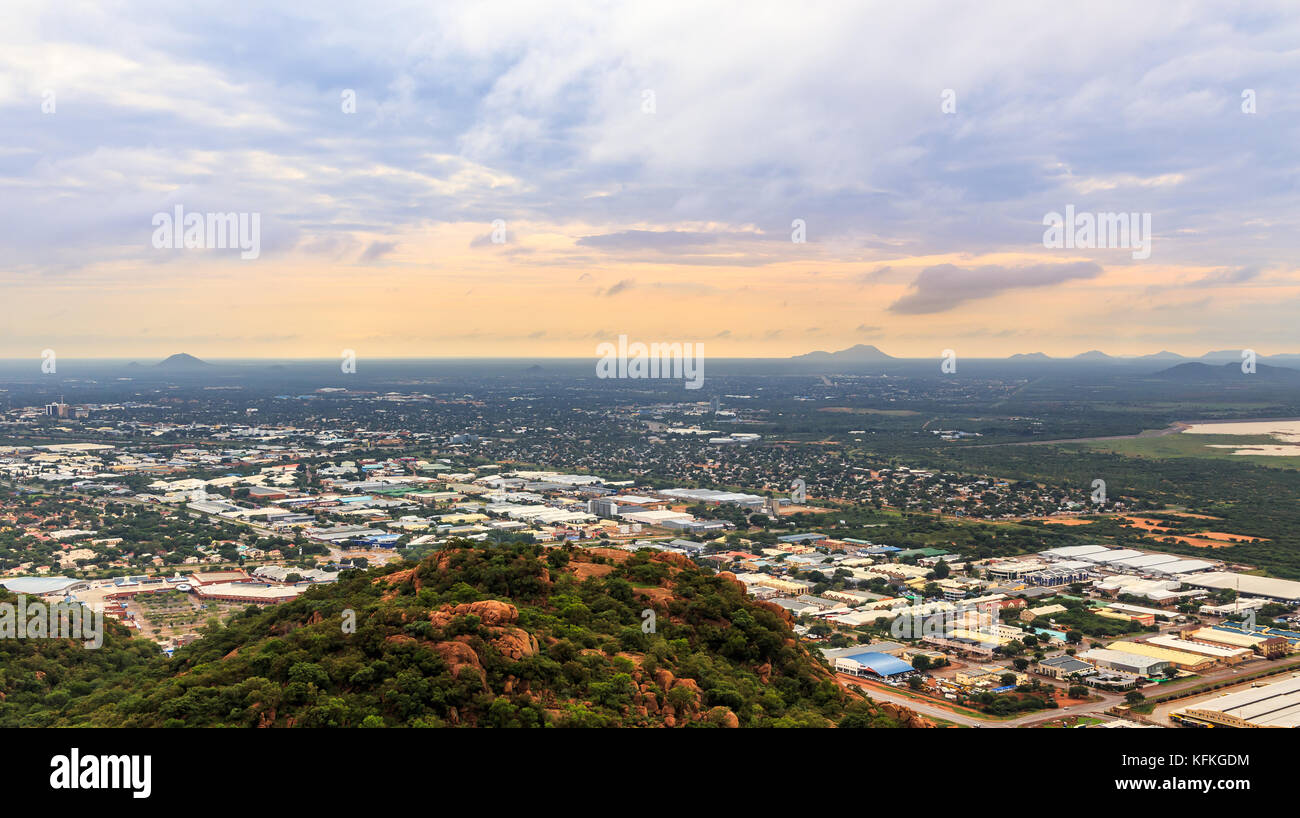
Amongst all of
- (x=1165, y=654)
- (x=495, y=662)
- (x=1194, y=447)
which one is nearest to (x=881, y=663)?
(x=1165, y=654)

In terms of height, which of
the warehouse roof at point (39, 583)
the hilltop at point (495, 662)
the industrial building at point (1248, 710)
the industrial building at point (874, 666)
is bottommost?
the industrial building at point (874, 666)

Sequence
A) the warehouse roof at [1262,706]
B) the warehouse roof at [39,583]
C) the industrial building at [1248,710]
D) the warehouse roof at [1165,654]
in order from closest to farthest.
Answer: the industrial building at [1248,710] < the warehouse roof at [1262,706] < the warehouse roof at [1165,654] < the warehouse roof at [39,583]

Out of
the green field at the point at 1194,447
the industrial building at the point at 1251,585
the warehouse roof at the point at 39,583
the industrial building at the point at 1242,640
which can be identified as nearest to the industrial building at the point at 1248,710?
the industrial building at the point at 1242,640

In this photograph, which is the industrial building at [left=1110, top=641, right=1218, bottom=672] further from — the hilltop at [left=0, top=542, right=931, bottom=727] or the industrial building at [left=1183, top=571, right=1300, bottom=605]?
the hilltop at [left=0, top=542, right=931, bottom=727]

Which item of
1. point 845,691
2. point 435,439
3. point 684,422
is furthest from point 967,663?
point 684,422

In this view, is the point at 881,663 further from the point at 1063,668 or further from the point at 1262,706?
the point at 1262,706

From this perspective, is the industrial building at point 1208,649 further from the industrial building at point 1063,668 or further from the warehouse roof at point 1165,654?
the industrial building at point 1063,668

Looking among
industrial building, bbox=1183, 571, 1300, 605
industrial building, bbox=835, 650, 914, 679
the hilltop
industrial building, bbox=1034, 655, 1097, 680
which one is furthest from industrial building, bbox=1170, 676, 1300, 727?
industrial building, bbox=1183, 571, 1300, 605
